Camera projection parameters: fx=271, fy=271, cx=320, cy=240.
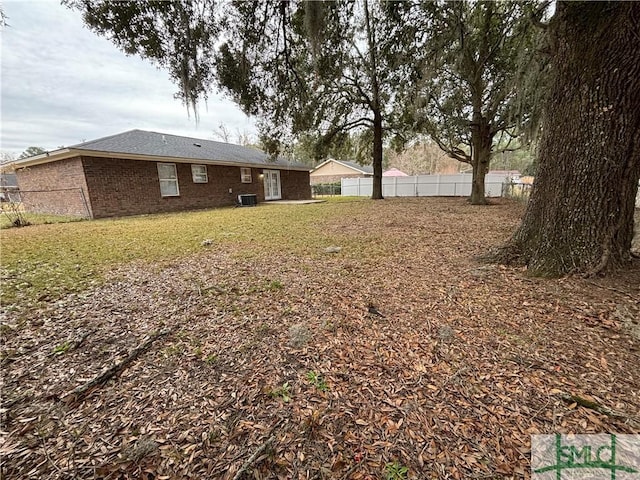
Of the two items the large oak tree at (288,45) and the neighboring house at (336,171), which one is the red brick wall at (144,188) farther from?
the neighboring house at (336,171)

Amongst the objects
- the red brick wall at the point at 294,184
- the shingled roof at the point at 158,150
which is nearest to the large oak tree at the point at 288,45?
the shingled roof at the point at 158,150

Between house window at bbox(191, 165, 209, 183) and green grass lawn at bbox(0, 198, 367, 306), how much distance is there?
4808 millimetres

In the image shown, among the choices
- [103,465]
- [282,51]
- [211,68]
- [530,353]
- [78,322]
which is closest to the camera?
[103,465]

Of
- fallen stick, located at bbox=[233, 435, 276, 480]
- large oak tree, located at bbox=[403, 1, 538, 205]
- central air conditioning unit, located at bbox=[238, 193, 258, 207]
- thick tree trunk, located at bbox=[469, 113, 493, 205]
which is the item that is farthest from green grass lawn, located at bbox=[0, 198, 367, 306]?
thick tree trunk, located at bbox=[469, 113, 493, 205]

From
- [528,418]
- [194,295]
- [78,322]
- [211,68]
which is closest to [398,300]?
[528,418]

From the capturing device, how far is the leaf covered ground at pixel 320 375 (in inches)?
49.1

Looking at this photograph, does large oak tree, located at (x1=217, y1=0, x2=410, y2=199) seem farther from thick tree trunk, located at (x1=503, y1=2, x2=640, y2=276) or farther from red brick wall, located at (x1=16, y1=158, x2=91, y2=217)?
red brick wall, located at (x1=16, y1=158, x2=91, y2=217)

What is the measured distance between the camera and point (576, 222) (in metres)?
2.59

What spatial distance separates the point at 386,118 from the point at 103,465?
14231 millimetres

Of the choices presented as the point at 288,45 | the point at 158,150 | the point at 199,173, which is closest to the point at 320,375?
the point at 288,45

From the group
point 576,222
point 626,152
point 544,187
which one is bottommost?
point 576,222

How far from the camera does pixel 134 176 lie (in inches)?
379

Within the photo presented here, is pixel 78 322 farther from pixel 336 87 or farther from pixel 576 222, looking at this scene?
pixel 336 87

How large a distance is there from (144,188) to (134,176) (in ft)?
1.68
